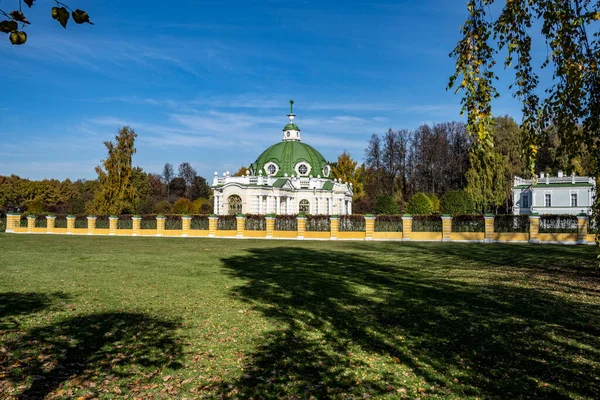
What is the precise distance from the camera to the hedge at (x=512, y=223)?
28453 millimetres

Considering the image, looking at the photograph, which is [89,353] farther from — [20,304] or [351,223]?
[351,223]

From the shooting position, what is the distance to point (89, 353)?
Answer: 6.11 metres

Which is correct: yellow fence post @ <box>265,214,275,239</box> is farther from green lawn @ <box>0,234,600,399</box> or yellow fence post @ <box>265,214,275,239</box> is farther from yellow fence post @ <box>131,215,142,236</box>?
green lawn @ <box>0,234,600,399</box>

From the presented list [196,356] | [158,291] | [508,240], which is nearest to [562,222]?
[508,240]

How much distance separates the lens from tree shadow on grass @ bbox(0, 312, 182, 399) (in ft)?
17.1

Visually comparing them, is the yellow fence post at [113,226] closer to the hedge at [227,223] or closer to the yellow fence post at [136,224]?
the yellow fence post at [136,224]

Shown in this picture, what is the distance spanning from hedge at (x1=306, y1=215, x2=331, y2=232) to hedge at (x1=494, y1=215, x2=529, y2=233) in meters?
11.1

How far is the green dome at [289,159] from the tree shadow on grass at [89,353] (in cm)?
5197

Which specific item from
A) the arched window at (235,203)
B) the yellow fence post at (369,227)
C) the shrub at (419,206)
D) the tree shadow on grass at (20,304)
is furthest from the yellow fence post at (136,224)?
the tree shadow on grass at (20,304)

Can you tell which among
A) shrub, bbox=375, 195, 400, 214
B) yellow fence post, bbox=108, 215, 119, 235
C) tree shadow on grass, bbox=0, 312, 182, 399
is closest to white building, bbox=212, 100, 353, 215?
shrub, bbox=375, 195, 400, 214

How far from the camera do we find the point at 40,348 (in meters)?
6.29

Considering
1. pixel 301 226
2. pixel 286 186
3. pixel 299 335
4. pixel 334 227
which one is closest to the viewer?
pixel 299 335

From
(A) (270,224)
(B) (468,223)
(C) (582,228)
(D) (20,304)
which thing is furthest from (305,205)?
(D) (20,304)

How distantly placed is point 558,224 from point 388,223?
10119mm
